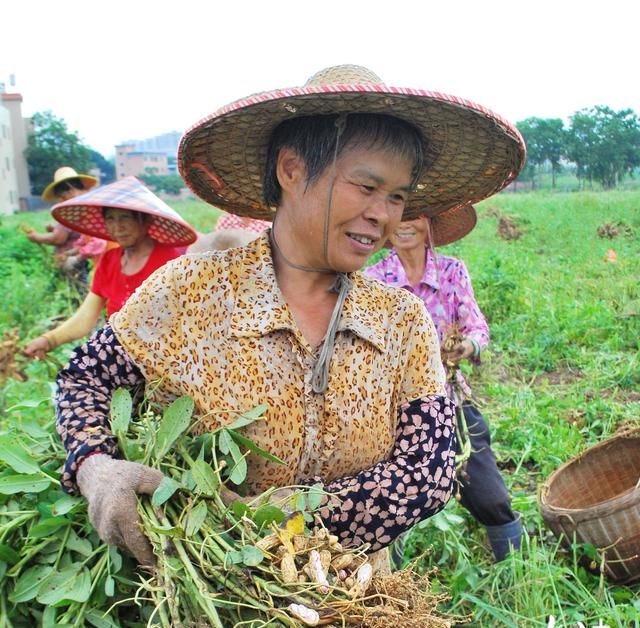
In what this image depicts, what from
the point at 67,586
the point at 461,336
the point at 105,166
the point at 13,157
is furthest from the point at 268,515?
the point at 105,166

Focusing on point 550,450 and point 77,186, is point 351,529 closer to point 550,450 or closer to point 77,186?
point 550,450

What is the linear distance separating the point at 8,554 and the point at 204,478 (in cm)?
40

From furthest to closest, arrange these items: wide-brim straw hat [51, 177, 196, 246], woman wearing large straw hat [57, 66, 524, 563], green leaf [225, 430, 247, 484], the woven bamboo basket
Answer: wide-brim straw hat [51, 177, 196, 246] → the woven bamboo basket → woman wearing large straw hat [57, 66, 524, 563] → green leaf [225, 430, 247, 484]

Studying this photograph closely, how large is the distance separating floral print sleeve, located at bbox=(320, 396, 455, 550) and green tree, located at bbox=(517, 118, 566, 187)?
14.7 feet

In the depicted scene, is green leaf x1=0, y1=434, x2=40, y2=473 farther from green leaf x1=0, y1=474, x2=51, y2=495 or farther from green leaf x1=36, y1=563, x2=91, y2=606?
green leaf x1=36, y1=563, x2=91, y2=606

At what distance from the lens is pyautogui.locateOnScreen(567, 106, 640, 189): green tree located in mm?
5648

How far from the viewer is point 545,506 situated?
9.25ft

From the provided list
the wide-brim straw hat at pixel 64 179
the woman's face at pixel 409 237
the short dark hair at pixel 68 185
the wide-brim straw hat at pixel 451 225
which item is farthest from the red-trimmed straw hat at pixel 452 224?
the short dark hair at pixel 68 185

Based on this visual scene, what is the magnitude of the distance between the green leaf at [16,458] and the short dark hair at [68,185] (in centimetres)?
559

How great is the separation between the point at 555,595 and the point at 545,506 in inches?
20.2

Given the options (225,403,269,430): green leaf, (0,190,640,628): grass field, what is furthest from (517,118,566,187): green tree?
(225,403,269,430): green leaf

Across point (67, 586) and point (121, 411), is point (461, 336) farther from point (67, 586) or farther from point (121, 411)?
point (67, 586)

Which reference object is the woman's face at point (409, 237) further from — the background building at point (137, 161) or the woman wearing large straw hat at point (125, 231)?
the background building at point (137, 161)

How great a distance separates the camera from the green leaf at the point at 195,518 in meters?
1.07
